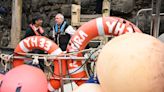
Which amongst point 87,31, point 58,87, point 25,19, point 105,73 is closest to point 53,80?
point 58,87

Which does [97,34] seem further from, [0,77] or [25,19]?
[25,19]

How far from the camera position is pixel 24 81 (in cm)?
443

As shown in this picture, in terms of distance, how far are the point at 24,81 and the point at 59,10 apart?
688cm

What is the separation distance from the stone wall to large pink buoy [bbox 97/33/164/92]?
5924 mm

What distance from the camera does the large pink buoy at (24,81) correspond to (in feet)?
14.3

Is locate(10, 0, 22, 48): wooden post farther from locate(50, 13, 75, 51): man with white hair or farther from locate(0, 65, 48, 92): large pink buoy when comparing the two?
locate(0, 65, 48, 92): large pink buoy

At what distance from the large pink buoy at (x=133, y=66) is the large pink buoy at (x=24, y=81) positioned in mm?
1536

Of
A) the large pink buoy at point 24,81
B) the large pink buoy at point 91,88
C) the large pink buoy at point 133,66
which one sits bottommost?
the large pink buoy at point 24,81

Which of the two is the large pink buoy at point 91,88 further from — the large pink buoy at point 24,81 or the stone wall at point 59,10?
the stone wall at point 59,10

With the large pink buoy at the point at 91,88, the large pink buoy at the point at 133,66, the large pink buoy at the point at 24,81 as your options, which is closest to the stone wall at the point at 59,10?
the large pink buoy at the point at 24,81

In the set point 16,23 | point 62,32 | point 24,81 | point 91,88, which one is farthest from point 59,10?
point 91,88

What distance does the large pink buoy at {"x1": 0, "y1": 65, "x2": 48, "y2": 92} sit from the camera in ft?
14.3

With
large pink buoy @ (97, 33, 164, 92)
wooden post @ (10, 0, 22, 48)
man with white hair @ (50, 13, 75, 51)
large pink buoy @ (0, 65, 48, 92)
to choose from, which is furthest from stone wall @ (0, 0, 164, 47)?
large pink buoy @ (97, 33, 164, 92)

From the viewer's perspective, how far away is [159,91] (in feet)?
9.39
